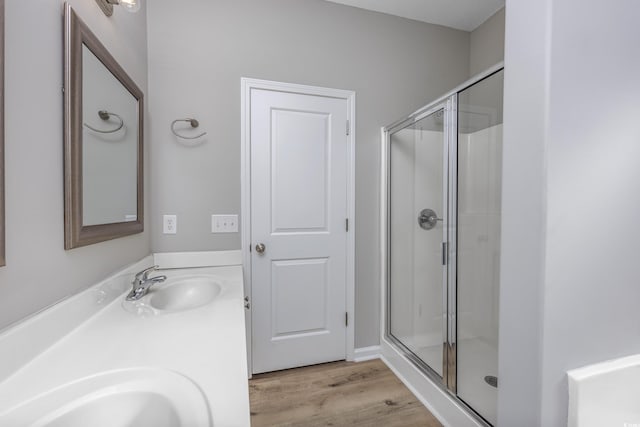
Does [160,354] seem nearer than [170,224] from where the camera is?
Yes

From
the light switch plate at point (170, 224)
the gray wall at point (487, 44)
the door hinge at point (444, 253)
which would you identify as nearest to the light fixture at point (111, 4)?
the light switch plate at point (170, 224)

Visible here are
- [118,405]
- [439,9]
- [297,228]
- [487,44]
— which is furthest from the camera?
[487,44]

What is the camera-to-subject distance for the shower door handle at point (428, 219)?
1.85 m

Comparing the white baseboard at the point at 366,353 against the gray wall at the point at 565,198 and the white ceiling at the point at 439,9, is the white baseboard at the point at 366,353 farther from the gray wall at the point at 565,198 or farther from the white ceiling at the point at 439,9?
the white ceiling at the point at 439,9

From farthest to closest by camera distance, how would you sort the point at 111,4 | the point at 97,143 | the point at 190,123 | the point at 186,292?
the point at 190,123
the point at 186,292
the point at 111,4
the point at 97,143

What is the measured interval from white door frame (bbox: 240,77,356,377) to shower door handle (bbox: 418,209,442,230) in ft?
1.61

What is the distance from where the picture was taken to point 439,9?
2.09 m

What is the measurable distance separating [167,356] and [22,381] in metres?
0.28

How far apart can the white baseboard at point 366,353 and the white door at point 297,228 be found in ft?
0.39

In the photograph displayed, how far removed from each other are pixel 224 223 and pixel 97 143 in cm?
88

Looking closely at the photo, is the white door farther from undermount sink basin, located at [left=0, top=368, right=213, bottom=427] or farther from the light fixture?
undermount sink basin, located at [left=0, top=368, right=213, bottom=427]

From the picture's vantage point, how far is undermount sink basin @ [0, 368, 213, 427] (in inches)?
18.8

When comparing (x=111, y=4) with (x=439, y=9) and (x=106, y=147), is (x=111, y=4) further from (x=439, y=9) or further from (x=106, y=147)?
(x=439, y=9)

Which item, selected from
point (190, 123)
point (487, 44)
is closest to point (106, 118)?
point (190, 123)
